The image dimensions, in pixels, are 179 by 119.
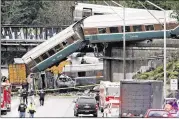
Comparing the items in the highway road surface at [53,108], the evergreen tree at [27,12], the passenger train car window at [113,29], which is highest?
the evergreen tree at [27,12]

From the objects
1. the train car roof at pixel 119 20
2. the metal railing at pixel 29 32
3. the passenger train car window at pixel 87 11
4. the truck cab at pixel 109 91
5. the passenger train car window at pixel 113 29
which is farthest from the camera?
the metal railing at pixel 29 32

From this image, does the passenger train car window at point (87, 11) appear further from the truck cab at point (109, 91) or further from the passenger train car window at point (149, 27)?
the truck cab at point (109, 91)

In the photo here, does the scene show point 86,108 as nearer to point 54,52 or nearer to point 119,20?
point 54,52

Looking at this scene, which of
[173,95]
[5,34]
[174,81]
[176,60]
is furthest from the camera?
[5,34]

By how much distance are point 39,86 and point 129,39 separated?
9.52 m

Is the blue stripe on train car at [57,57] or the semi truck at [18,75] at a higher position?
the blue stripe on train car at [57,57]

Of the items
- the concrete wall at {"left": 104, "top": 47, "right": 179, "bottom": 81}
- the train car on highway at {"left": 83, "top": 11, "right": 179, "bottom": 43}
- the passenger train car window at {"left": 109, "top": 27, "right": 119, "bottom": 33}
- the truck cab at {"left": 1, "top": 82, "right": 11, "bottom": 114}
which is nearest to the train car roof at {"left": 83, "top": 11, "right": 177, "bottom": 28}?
the train car on highway at {"left": 83, "top": 11, "right": 179, "bottom": 43}

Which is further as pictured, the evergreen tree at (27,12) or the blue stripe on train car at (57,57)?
the evergreen tree at (27,12)

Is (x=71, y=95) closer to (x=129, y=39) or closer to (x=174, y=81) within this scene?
(x=129, y=39)

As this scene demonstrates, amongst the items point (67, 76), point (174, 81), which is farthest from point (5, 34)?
point (174, 81)

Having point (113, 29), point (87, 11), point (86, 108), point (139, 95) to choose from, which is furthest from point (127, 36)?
point (139, 95)

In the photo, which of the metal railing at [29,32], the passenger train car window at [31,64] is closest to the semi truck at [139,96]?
the passenger train car window at [31,64]

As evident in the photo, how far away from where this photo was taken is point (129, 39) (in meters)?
66.9

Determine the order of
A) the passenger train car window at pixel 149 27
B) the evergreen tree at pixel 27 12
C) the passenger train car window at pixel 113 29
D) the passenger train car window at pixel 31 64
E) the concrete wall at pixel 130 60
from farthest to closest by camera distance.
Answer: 1. the evergreen tree at pixel 27 12
2. the passenger train car window at pixel 113 29
3. the concrete wall at pixel 130 60
4. the passenger train car window at pixel 31 64
5. the passenger train car window at pixel 149 27
